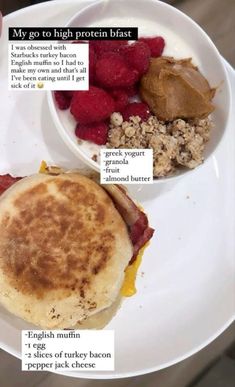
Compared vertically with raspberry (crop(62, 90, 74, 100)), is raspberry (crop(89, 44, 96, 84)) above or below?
above

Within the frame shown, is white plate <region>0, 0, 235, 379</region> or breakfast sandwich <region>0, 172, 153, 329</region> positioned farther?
white plate <region>0, 0, 235, 379</region>

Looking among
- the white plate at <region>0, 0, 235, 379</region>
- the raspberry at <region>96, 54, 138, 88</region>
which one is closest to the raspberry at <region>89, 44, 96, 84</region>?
the raspberry at <region>96, 54, 138, 88</region>

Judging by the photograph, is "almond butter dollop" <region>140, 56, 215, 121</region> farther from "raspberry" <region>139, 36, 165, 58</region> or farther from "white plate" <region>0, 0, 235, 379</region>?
"white plate" <region>0, 0, 235, 379</region>

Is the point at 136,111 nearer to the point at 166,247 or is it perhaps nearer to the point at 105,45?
the point at 105,45

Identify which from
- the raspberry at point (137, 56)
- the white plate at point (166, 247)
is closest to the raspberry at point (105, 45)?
the raspberry at point (137, 56)

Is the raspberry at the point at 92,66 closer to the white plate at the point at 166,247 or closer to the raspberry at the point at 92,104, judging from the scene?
the raspberry at the point at 92,104

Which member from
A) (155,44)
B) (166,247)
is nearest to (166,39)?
(155,44)

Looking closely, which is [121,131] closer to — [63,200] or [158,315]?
[63,200]
